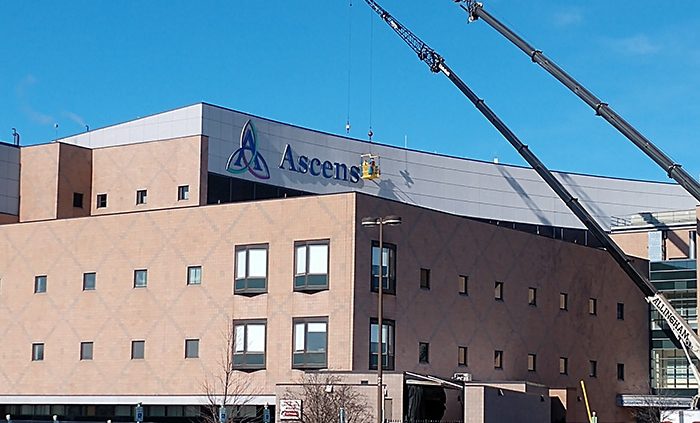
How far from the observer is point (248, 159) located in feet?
251

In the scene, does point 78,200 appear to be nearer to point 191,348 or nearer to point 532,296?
point 191,348

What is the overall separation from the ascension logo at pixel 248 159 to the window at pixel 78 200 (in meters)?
9.42

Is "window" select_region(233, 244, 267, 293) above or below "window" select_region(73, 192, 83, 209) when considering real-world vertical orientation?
below

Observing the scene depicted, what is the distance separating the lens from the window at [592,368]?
80750 millimetres

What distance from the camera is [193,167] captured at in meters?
72.4

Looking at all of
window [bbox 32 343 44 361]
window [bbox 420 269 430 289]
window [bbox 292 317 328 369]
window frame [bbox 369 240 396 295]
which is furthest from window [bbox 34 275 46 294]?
window [bbox 420 269 430 289]

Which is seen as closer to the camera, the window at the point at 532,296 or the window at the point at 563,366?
the window at the point at 532,296

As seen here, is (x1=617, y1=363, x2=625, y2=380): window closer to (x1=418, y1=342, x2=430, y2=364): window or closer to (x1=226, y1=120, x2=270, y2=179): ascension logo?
(x1=418, y1=342, x2=430, y2=364): window

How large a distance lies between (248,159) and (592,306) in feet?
82.6

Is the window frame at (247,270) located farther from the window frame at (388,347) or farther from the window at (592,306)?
the window at (592,306)

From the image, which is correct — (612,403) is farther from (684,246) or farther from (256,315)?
(256,315)

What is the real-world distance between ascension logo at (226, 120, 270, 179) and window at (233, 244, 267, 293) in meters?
13.2

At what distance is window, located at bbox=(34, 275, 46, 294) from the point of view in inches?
2758

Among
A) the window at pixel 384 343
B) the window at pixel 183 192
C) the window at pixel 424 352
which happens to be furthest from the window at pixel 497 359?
the window at pixel 183 192
